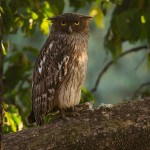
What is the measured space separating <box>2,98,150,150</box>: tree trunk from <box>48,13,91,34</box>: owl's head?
1.47 metres

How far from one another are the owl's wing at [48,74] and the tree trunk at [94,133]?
3.65 feet

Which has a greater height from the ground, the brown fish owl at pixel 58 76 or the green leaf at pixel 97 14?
the green leaf at pixel 97 14

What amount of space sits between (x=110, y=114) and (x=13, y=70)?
211 cm

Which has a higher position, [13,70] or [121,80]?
[13,70]

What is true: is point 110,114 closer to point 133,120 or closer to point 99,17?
point 133,120

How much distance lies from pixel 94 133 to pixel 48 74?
4.89ft

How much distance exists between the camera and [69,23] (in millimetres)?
5348

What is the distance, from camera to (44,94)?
509cm

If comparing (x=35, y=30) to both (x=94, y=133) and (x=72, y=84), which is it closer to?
(x=72, y=84)

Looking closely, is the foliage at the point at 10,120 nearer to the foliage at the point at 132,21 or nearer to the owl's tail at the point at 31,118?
the owl's tail at the point at 31,118

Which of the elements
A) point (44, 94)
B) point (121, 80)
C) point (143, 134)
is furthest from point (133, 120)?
point (121, 80)

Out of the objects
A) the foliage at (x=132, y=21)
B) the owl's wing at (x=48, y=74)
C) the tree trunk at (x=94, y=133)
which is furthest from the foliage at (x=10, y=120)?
the tree trunk at (x=94, y=133)

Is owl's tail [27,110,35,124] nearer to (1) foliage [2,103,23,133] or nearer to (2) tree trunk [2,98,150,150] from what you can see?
(1) foliage [2,103,23,133]

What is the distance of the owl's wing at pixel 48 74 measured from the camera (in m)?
5.07
